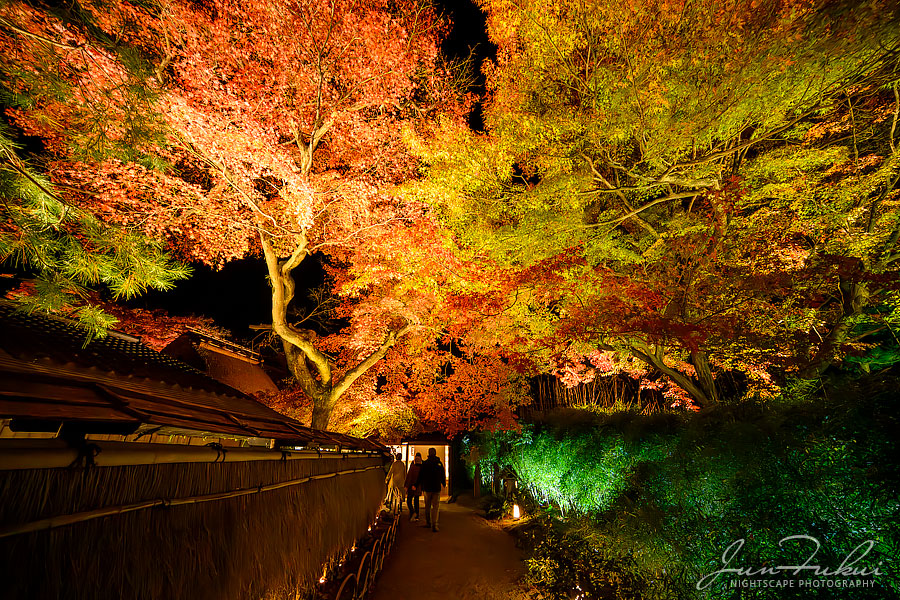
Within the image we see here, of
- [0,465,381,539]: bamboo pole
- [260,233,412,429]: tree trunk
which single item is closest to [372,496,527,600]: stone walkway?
[260,233,412,429]: tree trunk

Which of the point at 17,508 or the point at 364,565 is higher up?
the point at 17,508

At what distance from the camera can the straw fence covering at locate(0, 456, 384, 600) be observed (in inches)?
60.3

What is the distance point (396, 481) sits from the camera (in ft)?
55.8

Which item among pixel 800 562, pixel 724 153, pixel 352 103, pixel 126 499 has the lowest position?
pixel 800 562

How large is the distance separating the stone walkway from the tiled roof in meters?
2.57

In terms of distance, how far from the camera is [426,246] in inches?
436

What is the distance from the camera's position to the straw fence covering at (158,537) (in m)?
1.53

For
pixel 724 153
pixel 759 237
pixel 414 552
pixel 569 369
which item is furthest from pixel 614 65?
pixel 569 369

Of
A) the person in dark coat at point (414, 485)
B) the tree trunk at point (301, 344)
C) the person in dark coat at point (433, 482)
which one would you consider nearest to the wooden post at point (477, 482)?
the person in dark coat at point (414, 485)

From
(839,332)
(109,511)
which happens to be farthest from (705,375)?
(109,511)

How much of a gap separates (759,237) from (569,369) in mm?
11297

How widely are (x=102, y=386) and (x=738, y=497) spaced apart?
5253mm

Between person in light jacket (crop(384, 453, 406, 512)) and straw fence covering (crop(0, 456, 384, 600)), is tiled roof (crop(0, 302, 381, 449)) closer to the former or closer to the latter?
straw fence covering (crop(0, 456, 384, 600))

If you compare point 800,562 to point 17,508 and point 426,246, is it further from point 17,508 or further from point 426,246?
point 426,246
